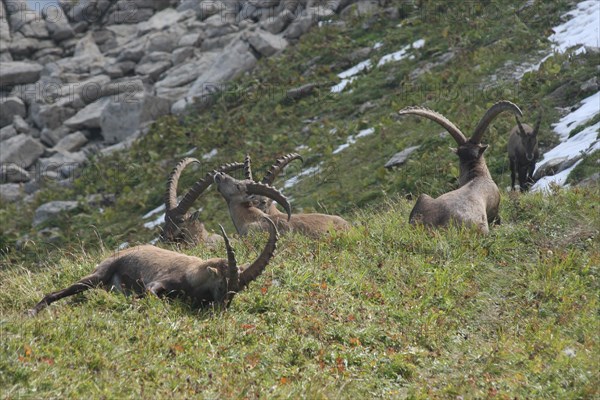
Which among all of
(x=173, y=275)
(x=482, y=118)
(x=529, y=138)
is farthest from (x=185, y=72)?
(x=173, y=275)

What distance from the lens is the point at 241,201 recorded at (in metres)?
16.5

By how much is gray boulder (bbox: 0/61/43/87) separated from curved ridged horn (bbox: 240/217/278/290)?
3740 cm

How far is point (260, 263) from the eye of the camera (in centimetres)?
952

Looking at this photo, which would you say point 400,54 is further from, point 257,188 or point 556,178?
point 257,188

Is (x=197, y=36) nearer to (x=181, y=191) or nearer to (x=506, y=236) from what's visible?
(x=181, y=191)

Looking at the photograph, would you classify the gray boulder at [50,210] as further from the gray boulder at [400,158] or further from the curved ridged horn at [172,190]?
the curved ridged horn at [172,190]

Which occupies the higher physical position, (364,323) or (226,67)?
(364,323)

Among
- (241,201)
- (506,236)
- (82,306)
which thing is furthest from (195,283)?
(241,201)

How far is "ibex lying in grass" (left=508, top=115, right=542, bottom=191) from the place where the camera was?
1870cm

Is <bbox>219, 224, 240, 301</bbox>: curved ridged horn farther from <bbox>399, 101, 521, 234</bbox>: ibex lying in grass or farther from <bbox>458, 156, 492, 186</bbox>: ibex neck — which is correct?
<bbox>458, 156, 492, 186</bbox>: ibex neck

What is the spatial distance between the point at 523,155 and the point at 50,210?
1840cm

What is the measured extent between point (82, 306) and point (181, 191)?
18933 millimetres

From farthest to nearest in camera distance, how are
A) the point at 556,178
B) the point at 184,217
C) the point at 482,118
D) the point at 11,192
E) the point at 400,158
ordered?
the point at 11,192 < the point at 400,158 < the point at 556,178 < the point at 184,217 < the point at 482,118

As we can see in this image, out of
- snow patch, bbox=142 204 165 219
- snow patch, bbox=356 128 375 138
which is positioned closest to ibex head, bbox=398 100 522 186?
snow patch, bbox=356 128 375 138
